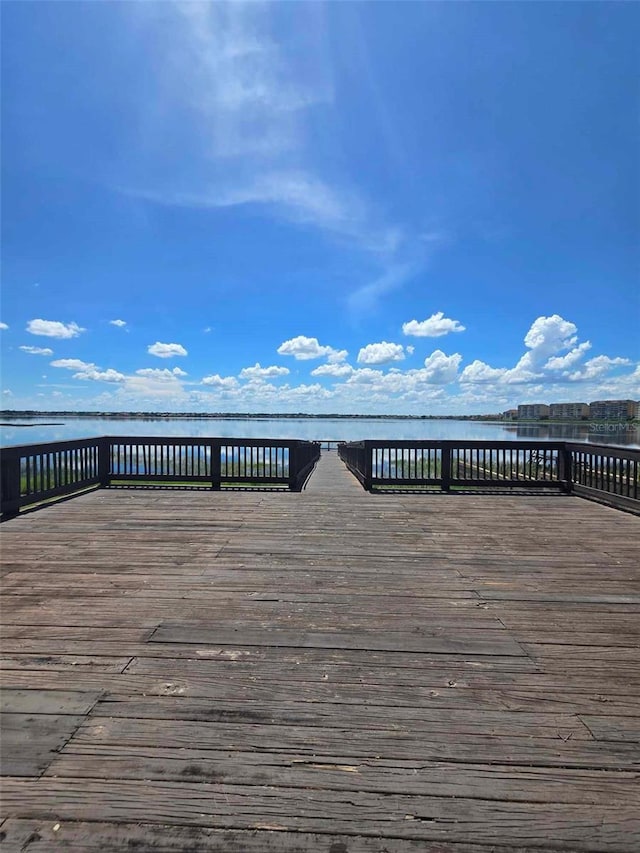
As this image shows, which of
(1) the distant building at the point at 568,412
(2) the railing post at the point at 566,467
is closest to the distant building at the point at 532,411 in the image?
(1) the distant building at the point at 568,412

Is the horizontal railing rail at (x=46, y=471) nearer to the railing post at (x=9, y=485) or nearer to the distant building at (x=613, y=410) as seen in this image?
the railing post at (x=9, y=485)

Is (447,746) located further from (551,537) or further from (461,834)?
(551,537)

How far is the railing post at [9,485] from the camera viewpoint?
5203 millimetres

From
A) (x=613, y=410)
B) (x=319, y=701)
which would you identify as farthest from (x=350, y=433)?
(x=319, y=701)

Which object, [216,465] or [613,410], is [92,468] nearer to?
[216,465]

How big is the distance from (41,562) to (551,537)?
518 cm

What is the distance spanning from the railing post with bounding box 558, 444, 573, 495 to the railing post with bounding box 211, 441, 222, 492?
621cm

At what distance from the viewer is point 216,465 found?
7531 millimetres

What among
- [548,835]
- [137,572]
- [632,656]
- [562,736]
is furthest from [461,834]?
[137,572]

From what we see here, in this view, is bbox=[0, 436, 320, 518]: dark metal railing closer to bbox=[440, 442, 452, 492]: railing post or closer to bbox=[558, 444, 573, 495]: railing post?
bbox=[440, 442, 452, 492]: railing post

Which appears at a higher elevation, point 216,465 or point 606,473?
point 216,465

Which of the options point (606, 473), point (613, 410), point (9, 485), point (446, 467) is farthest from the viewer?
point (613, 410)

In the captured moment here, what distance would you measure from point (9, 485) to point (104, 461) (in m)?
2.39

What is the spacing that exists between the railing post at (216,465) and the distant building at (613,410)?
214 feet
